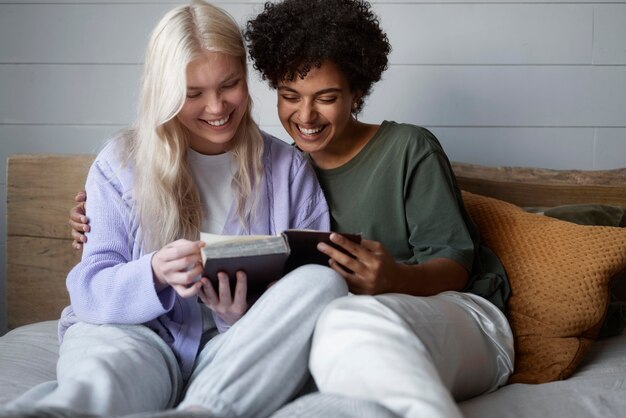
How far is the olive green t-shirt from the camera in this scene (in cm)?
184

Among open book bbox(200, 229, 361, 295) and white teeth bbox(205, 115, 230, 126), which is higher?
white teeth bbox(205, 115, 230, 126)

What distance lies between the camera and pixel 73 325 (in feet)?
5.61

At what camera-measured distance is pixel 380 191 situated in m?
1.90

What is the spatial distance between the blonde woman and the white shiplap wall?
2.51 ft

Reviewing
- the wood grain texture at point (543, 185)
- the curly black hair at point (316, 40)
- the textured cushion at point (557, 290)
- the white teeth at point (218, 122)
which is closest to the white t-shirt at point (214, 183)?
the white teeth at point (218, 122)

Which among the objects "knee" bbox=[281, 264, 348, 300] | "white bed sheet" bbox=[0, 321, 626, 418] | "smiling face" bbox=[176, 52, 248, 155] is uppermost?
"smiling face" bbox=[176, 52, 248, 155]

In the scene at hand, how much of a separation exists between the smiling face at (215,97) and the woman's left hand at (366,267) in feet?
1.31

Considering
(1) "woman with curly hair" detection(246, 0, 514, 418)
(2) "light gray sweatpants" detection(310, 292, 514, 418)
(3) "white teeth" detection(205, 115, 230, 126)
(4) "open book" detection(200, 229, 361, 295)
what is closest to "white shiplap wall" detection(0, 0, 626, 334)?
(1) "woman with curly hair" detection(246, 0, 514, 418)

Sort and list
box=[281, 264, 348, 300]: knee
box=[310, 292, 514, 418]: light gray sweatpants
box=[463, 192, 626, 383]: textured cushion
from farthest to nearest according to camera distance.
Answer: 1. box=[463, 192, 626, 383]: textured cushion
2. box=[281, 264, 348, 300]: knee
3. box=[310, 292, 514, 418]: light gray sweatpants

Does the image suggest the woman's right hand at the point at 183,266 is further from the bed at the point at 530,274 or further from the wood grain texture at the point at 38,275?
the wood grain texture at the point at 38,275

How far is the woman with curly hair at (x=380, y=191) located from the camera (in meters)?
1.60

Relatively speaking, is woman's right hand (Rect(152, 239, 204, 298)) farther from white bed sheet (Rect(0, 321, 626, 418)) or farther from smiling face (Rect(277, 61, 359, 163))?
smiling face (Rect(277, 61, 359, 163))

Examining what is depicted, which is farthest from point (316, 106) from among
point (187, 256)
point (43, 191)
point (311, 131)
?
point (43, 191)

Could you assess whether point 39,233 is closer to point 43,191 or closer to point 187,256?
point 43,191
